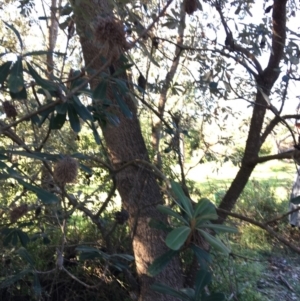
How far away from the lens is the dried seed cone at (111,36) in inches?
61.5

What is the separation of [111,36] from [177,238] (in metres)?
0.68

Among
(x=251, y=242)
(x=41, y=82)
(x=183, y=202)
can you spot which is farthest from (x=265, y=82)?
(x=251, y=242)

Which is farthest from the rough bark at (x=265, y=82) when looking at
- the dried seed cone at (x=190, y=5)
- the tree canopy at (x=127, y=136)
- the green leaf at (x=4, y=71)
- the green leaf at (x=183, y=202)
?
the green leaf at (x=4, y=71)

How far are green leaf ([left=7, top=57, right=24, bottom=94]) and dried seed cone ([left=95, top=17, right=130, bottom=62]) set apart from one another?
0.27m

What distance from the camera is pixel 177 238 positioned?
59.6 inches

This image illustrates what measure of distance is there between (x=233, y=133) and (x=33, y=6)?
7.46 feet

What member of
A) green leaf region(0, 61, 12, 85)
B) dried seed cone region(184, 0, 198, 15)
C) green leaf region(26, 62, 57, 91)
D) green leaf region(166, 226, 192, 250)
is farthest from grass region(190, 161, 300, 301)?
green leaf region(0, 61, 12, 85)

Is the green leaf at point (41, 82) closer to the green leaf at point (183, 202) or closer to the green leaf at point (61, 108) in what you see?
the green leaf at point (61, 108)

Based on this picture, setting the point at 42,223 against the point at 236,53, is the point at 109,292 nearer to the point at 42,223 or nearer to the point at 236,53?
the point at 42,223

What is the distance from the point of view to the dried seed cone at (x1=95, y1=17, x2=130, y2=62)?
156 cm

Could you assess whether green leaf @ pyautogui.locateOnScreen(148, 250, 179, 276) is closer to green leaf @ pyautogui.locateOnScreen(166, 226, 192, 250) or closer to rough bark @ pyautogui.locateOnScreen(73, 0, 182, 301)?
green leaf @ pyautogui.locateOnScreen(166, 226, 192, 250)

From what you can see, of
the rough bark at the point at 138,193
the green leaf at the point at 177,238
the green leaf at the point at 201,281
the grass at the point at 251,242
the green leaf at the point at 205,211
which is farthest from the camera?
the grass at the point at 251,242

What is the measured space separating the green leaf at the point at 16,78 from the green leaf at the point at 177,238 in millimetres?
675

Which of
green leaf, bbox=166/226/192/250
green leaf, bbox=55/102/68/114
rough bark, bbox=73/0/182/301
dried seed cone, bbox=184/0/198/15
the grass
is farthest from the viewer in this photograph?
the grass
